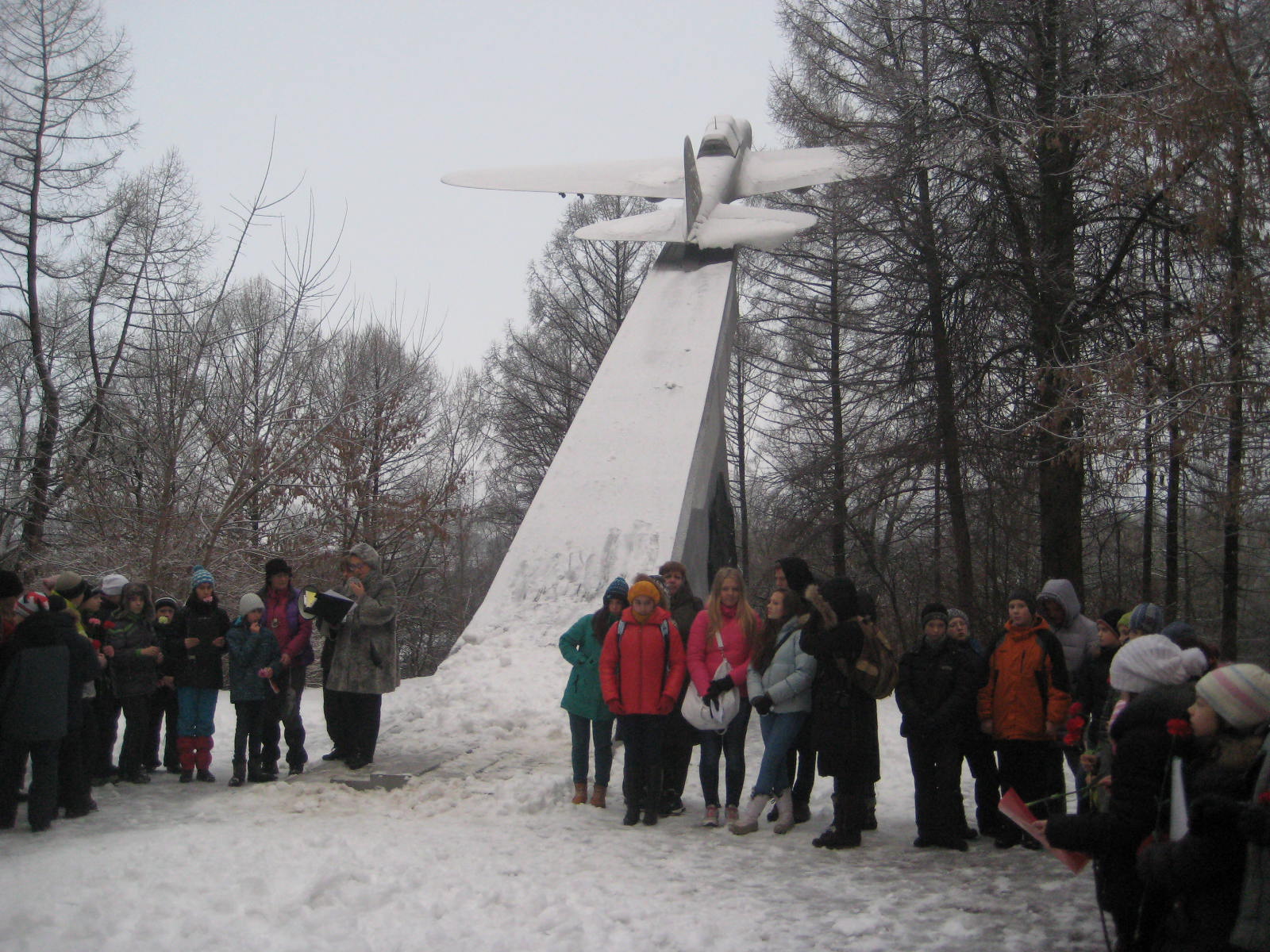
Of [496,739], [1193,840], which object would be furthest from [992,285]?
[1193,840]

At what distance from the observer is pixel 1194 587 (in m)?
17.2

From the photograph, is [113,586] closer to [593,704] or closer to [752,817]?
[593,704]

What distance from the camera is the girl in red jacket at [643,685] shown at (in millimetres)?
5934

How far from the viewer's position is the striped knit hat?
2938 millimetres

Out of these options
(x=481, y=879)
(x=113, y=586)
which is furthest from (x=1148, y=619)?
(x=113, y=586)

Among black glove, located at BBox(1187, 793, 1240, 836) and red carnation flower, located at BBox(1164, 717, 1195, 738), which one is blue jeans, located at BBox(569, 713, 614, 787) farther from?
black glove, located at BBox(1187, 793, 1240, 836)

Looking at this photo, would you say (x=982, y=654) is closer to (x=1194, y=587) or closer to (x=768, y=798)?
(x=768, y=798)

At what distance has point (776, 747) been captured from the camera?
5.77 metres

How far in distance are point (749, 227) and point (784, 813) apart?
1099 cm

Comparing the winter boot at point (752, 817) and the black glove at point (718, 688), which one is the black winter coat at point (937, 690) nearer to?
the winter boot at point (752, 817)

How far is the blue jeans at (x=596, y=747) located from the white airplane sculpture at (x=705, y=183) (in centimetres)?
946

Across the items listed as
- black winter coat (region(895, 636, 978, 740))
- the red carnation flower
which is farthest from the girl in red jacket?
the red carnation flower

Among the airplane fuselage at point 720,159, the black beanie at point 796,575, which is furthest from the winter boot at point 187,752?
the airplane fuselage at point 720,159

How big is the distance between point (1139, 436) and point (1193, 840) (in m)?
4.78
